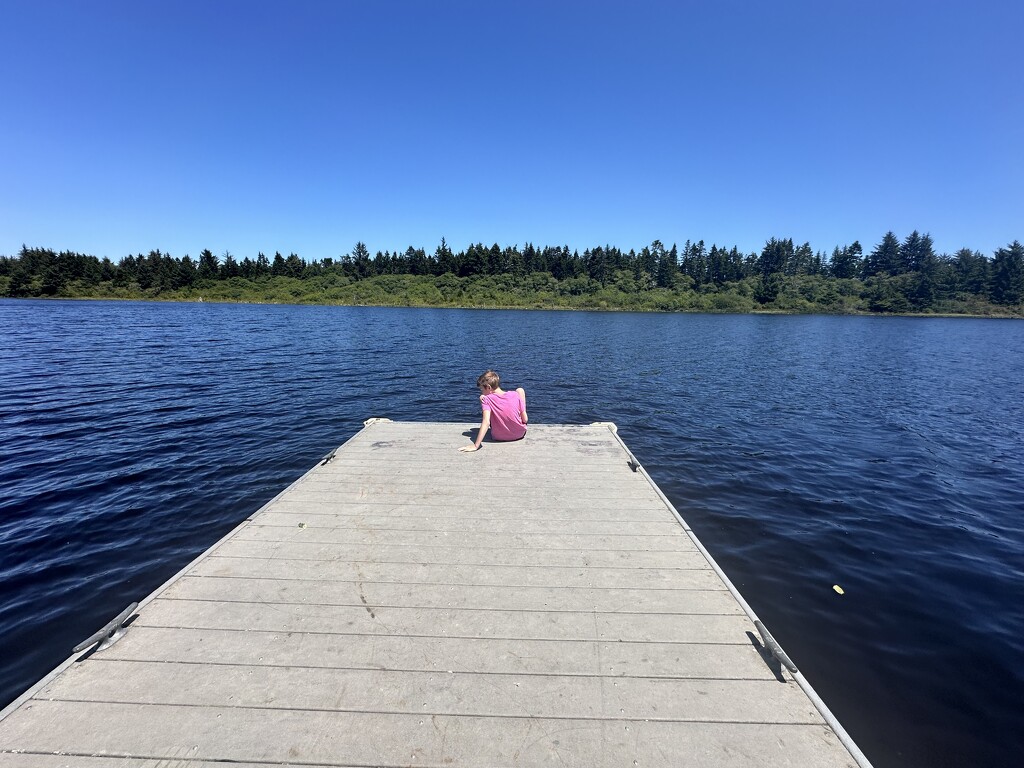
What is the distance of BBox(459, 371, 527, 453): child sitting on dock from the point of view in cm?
870

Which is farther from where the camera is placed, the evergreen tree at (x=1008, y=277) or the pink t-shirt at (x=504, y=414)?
the evergreen tree at (x=1008, y=277)

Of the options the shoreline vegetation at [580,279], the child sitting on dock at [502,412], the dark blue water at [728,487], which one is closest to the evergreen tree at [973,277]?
the shoreline vegetation at [580,279]

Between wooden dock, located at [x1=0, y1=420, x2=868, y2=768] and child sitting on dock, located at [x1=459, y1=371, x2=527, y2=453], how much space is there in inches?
131

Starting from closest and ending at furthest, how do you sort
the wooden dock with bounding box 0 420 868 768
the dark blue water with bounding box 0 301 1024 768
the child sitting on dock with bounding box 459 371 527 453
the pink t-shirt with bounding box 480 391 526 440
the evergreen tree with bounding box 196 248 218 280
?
the wooden dock with bounding box 0 420 868 768 → the dark blue water with bounding box 0 301 1024 768 → the child sitting on dock with bounding box 459 371 527 453 → the pink t-shirt with bounding box 480 391 526 440 → the evergreen tree with bounding box 196 248 218 280

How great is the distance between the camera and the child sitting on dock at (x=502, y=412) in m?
8.70

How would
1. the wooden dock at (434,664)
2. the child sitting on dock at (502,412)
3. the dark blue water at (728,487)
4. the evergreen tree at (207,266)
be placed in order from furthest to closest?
1. the evergreen tree at (207,266)
2. the child sitting on dock at (502,412)
3. the dark blue water at (728,487)
4. the wooden dock at (434,664)

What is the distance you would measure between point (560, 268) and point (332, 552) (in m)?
137

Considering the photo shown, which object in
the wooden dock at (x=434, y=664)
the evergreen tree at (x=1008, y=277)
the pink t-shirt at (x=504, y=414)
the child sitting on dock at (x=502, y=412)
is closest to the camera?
the wooden dock at (x=434, y=664)

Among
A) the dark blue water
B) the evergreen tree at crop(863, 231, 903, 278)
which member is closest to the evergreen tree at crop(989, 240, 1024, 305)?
the evergreen tree at crop(863, 231, 903, 278)

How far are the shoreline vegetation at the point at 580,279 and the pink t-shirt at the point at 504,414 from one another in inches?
3993

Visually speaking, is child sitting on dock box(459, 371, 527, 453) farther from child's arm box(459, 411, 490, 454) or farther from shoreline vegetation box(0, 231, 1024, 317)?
shoreline vegetation box(0, 231, 1024, 317)

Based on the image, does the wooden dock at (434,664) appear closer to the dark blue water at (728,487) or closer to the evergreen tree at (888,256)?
the dark blue water at (728,487)

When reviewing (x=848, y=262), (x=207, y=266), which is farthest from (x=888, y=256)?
(x=207, y=266)

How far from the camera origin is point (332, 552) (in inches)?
193
